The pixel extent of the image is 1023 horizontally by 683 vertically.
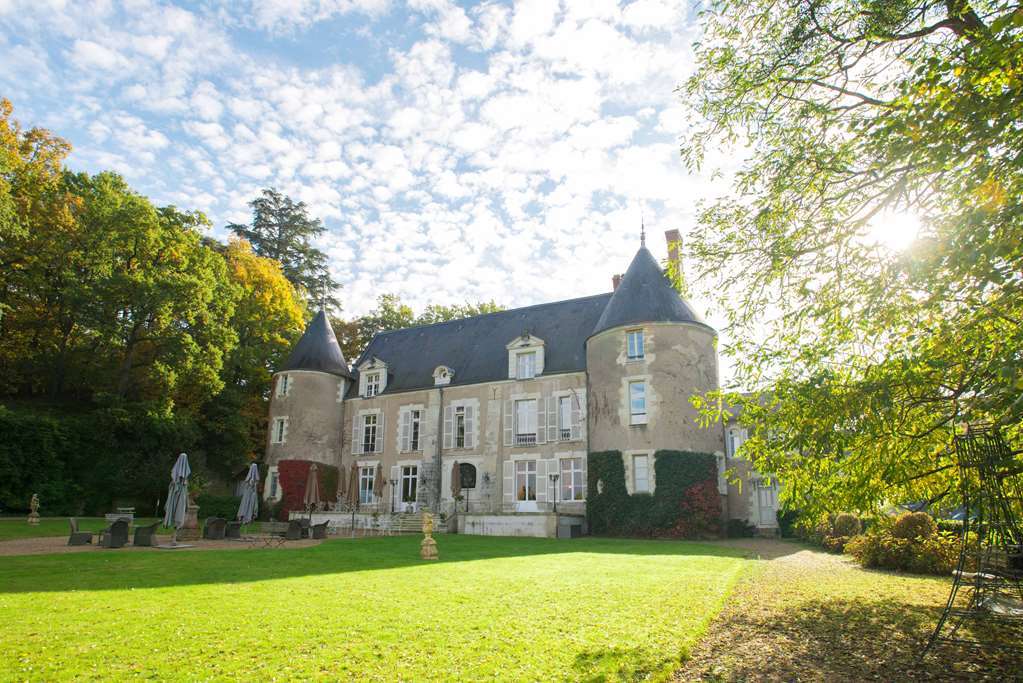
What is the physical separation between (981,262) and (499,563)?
966 centimetres

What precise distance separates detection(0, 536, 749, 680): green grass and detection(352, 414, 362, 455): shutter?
1885 centimetres

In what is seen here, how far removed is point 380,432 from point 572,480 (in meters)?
10.1

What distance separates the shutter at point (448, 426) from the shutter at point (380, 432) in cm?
A: 345

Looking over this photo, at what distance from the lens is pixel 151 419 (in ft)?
89.5

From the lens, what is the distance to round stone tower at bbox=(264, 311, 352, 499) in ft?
99.1

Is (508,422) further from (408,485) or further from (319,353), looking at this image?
(319,353)

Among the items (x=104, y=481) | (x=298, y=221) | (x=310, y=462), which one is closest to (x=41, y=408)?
(x=104, y=481)

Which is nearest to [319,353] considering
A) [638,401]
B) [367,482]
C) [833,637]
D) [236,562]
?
[367,482]

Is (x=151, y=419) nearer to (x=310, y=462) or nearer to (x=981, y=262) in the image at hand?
(x=310, y=462)

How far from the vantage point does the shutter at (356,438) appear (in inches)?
1210

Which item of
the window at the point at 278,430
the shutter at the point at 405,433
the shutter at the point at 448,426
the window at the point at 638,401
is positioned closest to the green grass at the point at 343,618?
the window at the point at 638,401

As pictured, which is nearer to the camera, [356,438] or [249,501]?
[249,501]

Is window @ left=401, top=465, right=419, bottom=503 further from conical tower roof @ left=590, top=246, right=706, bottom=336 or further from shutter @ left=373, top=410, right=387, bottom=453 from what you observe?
conical tower roof @ left=590, top=246, right=706, bottom=336

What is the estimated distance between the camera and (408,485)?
94.2 ft
